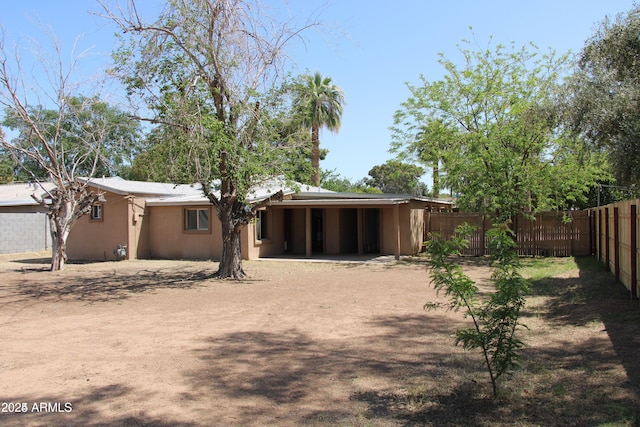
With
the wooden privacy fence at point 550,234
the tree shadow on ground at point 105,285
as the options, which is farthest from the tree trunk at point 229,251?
the wooden privacy fence at point 550,234

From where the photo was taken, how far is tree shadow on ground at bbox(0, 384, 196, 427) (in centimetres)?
434

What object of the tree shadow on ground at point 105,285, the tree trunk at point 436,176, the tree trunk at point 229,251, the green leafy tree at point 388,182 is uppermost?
the green leafy tree at point 388,182

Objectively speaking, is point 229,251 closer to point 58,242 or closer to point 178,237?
point 58,242

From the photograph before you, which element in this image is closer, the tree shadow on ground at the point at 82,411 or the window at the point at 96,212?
the tree shadow on ground at the point at 82,411

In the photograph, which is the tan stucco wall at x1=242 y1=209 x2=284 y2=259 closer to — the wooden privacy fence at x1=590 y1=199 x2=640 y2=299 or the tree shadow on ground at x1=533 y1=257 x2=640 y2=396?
the tree shadow on ground at x1=533 y1=257 x2=640 y2=396

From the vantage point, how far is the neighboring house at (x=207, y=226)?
20.5 m

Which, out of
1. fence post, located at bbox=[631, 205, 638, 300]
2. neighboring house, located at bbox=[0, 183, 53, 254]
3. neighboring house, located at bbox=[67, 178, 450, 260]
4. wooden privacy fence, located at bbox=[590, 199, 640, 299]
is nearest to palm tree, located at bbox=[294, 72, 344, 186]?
neighboring house, located at bbox=[67, 178, 450, 260]

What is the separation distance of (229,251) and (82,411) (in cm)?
984

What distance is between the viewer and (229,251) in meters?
14.4

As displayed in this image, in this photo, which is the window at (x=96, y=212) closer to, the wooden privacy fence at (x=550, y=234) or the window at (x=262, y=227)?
the window at (x=262, y=227)

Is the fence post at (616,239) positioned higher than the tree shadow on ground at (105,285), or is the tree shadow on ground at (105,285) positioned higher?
the fence post at (616,239)

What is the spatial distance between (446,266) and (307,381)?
1.92 metres

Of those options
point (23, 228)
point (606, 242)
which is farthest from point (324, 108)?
point (606, 242)

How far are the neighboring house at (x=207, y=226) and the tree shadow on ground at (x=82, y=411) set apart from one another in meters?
14.8
